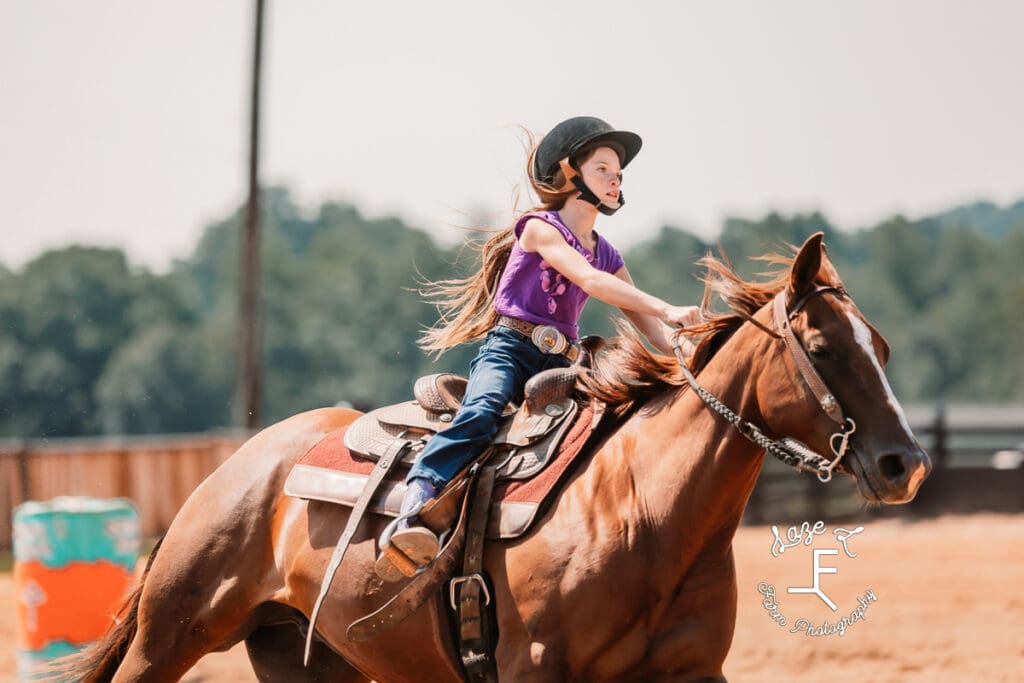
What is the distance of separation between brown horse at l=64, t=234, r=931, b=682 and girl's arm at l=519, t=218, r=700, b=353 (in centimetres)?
19

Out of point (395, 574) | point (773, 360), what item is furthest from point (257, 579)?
point (773, 360)

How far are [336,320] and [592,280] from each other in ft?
267

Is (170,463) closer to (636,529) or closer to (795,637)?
(795,637)

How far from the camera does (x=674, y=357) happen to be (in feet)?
14.4

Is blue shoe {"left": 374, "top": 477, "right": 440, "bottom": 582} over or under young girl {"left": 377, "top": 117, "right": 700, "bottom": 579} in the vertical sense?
under

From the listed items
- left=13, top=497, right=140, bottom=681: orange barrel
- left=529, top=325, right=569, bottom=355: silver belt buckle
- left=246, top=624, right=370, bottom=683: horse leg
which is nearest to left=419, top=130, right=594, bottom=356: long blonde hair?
left=529, top=325, right=569, bottom=355: silver belt buckle

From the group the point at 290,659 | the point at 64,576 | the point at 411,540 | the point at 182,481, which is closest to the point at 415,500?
the point at 411,540

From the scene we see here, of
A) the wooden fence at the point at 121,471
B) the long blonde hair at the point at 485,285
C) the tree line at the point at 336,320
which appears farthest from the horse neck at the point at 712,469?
the tree line at the point at 336,320

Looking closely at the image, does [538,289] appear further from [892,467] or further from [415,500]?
[892,467]

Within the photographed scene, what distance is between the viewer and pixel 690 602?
13.3 ft

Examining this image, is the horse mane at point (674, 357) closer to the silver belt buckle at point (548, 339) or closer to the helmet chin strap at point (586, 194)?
the silver belt buckle at point (548, 339)

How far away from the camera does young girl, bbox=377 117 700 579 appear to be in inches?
173

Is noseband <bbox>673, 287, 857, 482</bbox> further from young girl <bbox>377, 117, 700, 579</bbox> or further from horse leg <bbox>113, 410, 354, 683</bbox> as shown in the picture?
horse leg <bbox>113, 410, 354, 683</bbox>

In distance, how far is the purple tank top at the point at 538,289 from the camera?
15.2 ft
